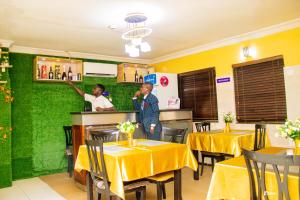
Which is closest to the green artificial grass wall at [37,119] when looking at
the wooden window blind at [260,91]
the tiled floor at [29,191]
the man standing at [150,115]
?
the tiled floor at [29,191]

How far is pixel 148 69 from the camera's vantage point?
667 cm

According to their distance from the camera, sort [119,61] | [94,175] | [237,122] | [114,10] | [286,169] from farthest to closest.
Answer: [119,61] → [237,122] → [114,10] → [94,175] → [286,169]

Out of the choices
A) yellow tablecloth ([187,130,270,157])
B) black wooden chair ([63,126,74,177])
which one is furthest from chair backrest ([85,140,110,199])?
black wooden chair ([63,126,74,177])

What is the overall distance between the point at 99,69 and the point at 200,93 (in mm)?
2457

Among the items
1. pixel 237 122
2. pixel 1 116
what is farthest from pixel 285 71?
pixel 1 116

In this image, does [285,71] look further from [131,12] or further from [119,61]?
[119,61]

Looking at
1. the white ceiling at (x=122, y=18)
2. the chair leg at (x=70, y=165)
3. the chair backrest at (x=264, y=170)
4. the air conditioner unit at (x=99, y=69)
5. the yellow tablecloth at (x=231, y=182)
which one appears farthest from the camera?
the air conditioner unit at (x=99, y=69)

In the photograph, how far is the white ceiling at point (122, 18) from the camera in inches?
128

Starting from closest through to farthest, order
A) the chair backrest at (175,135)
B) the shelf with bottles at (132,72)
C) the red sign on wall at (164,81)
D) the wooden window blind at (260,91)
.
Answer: the chair backrest at (175,135) → the wooden window blind at (260,91) → the red sign on wall at (164,81) → the shelf with bottles at (132,72)

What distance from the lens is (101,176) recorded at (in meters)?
2.55

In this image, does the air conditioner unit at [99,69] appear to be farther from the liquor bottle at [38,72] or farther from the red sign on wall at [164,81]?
the red sign on wall at [164,81]

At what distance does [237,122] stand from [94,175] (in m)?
3.28

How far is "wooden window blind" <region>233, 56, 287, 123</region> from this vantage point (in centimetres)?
433

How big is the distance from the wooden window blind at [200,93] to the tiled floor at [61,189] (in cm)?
134
